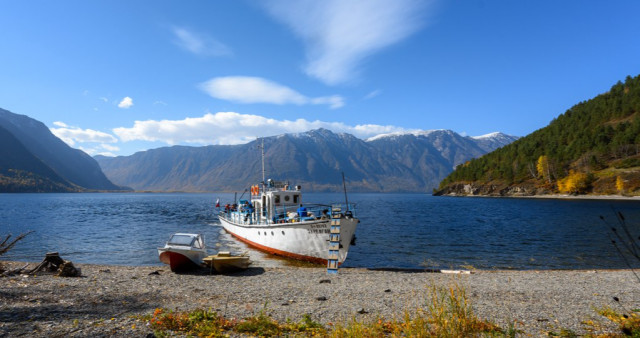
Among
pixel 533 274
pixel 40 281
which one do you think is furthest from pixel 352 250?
pixel 40 281

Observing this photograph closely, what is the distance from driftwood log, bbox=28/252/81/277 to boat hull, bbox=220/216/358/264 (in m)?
14.0

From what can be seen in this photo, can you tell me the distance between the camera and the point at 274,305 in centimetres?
1409

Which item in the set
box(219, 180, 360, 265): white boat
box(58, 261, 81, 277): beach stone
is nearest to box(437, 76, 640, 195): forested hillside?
box(219, 180, 360, 265): white boat

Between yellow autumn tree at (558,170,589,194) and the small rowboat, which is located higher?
yellow autumn tree at (558,170,589,194)

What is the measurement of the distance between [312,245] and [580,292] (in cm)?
1684

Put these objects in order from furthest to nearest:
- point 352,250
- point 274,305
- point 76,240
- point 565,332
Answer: point 76,240 < point 352,250 < point 274,305 < point 565,332

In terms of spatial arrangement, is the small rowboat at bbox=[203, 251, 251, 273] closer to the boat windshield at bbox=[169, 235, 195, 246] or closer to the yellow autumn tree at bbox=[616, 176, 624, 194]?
the boat windshield at bbox=[169, 235, 195, 246]

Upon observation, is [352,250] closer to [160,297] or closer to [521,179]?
[160,297]

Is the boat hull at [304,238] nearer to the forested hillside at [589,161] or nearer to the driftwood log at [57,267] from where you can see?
the driftwood log at [57,267]

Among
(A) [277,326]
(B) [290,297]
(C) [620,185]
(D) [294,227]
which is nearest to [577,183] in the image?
(C) [620,185]

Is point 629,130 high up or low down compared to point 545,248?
up

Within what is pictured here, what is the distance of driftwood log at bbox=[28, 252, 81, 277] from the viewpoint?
19.8 meters

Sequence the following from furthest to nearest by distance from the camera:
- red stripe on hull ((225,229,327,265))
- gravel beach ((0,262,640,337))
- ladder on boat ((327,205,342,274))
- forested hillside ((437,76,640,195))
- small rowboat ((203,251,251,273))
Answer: forested hillside ((437,76,640,195)) < red stripe on hull ((225,229,327,265)) < ladder on boat ((327,205,342,274)) < small rowboat ((203,251,251,273)) < gravel beach ((0,262,640,337))

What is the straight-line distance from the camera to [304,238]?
87.8ft
